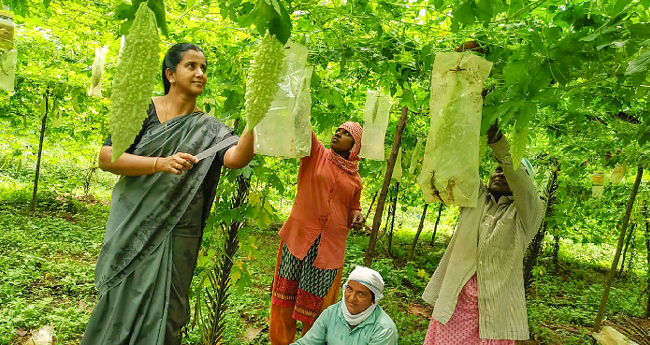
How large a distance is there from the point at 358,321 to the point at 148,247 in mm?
1350

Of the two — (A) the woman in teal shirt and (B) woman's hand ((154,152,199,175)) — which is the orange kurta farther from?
(B) woman's hand ((154,152,199,175))

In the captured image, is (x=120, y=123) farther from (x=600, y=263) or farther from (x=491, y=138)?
(x=600, y=263)

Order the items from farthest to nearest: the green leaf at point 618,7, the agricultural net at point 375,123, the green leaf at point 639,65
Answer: the agricultural net at point 375,123 < the green leaf at point 618,7 < the green leaf at point 639,65

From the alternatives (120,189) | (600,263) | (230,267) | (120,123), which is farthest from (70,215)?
(600,263)

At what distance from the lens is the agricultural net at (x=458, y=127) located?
1.48 meters

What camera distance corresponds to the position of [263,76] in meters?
0.89

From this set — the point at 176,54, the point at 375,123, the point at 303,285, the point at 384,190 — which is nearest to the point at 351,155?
the point at 375,123

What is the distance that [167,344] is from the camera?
1.87m

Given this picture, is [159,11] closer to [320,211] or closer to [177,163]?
[177,163]

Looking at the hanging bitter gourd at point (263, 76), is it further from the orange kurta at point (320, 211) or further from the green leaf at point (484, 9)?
the orange kurta at point (320, 211)

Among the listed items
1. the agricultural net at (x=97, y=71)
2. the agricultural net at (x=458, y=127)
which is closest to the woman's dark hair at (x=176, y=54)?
the agricultural net at (x=458, y=127)

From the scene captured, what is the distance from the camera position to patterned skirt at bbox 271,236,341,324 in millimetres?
3127

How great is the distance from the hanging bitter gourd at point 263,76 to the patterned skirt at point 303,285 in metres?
2.35

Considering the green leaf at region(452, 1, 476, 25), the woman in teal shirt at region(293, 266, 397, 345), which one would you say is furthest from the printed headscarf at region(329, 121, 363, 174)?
the green leaf at region(452, 1, 476, 25)
